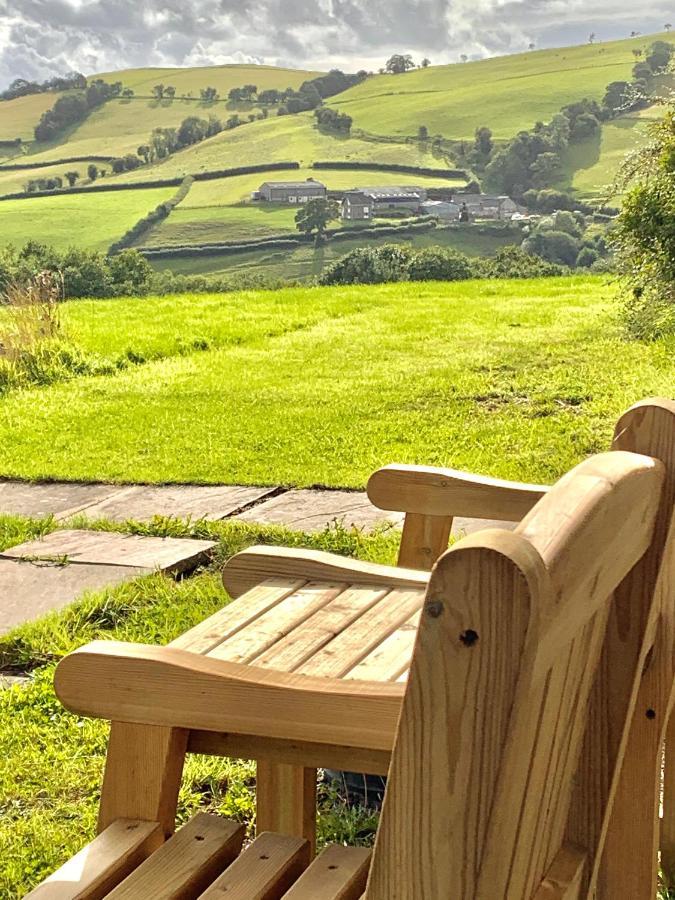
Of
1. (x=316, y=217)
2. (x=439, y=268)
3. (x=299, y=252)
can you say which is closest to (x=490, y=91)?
(x=316, y=217)

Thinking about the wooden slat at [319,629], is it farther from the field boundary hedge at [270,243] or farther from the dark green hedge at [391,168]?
the dark green hedge at [391,168]

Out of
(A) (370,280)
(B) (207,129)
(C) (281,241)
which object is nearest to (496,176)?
(C) (281,241)

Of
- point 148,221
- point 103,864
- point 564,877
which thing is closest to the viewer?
point 564,877

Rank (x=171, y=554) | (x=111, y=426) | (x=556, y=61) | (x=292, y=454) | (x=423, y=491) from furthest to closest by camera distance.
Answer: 1. (x=556, y=61)
2. (x=111, y=426)
3. (x=292, y=454)
4. (x=171, y=554)
5. (x=423, y=491)

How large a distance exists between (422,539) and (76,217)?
52262mm

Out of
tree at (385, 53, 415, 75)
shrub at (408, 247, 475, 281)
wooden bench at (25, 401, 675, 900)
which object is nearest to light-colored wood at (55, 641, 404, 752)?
wooden bench at (25, 401, 675, 900)

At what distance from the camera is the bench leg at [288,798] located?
6.38 feet

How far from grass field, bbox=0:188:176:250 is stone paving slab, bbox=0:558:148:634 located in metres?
45.0

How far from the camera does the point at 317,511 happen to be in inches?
211

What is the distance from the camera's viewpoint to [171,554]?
4609 mm

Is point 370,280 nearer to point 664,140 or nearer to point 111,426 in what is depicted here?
point 664,140

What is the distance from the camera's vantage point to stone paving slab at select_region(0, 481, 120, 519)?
561 cm

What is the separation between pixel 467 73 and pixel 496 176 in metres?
32.6

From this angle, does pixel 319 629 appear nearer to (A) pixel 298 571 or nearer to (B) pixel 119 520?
(A) pixel 298 571
